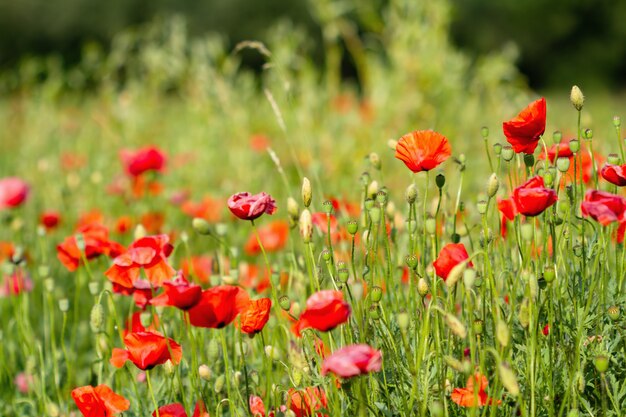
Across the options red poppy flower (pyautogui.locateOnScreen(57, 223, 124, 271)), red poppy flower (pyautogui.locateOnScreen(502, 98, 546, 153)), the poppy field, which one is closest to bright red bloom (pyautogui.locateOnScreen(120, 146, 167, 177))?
the poppy field

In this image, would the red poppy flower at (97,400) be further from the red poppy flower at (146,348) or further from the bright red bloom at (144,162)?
the bright red bloom at (144,162)

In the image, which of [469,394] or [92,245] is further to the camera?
[92,245]

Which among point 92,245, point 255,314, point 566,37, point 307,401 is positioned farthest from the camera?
point 566,37

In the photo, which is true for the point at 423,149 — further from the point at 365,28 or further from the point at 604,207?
the point at 365,28

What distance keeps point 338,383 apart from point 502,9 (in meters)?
13.7

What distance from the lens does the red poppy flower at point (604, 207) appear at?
1068 mm

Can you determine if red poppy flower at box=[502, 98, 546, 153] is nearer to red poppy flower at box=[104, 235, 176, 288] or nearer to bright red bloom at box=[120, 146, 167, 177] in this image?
red poppy flower at box=[104, 235, 176, 288]

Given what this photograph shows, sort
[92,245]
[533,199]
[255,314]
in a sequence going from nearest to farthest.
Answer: [533,199], [255,314], [92,245]

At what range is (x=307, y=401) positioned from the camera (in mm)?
1301

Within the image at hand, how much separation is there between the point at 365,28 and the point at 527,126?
18.3ft

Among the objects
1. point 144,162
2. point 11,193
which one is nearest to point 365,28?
point 144,162

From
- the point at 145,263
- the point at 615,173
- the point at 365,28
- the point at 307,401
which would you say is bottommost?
the point at 307,401

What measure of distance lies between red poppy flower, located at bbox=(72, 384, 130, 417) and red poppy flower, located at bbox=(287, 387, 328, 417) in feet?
0.88

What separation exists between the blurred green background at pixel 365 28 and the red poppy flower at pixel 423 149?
3399 mm
